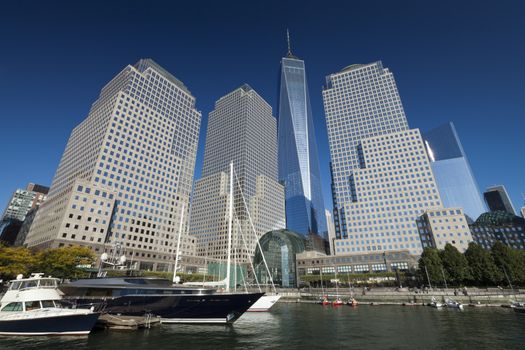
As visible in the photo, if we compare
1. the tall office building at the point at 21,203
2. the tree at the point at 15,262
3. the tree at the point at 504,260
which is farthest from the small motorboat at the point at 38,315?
the tall office building at the point at 21,203

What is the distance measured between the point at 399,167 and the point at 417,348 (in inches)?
5343

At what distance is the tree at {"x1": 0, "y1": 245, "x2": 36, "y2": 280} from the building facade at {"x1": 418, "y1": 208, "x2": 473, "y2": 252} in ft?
496

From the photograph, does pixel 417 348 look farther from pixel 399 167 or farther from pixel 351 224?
pixel 399 167

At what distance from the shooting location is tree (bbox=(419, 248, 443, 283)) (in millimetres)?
84762

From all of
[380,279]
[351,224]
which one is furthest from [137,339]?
[351,224]

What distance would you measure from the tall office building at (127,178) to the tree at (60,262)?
24.1 m

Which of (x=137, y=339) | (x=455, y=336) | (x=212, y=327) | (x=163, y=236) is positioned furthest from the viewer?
(x=163, y=236)

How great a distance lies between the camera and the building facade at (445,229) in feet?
385

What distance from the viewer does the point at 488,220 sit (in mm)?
178625

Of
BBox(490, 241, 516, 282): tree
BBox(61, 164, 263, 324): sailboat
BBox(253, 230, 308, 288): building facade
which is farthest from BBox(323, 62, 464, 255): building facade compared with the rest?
BBox(61, 164, 263, 324): sailboat

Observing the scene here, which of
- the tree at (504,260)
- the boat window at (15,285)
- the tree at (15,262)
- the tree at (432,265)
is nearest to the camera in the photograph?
the boat window at (15,285)

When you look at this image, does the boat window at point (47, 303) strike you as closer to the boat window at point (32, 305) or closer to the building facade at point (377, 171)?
the boat window at point (32, 305)

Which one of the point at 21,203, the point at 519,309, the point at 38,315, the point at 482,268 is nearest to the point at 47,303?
the point at 38,315

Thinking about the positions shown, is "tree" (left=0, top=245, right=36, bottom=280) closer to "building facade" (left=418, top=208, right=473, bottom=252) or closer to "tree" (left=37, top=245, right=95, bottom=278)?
"tree" (left=37, top=245, right=95, bottom=278)
